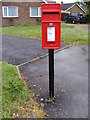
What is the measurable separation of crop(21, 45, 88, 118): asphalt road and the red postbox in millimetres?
1132

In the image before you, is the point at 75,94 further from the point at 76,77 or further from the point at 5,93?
the point at 5,93

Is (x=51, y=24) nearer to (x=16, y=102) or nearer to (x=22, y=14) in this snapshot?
(x=16, y=102)

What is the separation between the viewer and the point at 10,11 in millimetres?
24047

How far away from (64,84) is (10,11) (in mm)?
20644

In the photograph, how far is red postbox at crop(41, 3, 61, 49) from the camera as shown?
3.83 metres

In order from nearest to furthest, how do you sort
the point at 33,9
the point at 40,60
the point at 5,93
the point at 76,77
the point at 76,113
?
1. the point at 76,113
2. the point at 5,93
3. the point at 76,77
4. the point at 40,60
5. the point at 33,9

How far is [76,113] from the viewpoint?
11.9 ft

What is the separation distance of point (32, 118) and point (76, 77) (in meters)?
2.44

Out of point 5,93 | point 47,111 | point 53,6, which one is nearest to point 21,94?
point 5,93

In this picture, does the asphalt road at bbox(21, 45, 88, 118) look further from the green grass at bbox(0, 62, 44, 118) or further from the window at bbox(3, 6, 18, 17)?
the window at bbox(3, 6, 18, 17)

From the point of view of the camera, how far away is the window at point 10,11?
23756mm

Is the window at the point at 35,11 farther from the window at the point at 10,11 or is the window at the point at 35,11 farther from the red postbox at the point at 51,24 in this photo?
the red postbox at the point at 51,24

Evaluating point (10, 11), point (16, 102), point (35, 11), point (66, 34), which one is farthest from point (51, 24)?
point (35, 11)

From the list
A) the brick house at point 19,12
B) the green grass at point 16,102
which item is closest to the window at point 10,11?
the brick house at point 19,12
